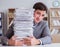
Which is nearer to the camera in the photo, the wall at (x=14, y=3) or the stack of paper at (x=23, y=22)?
the stack of paper at (x=23, y=22)

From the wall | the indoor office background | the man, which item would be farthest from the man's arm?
the wall

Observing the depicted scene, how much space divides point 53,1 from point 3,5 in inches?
73.2

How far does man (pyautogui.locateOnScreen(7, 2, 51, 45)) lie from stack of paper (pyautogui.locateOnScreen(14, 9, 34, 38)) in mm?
57

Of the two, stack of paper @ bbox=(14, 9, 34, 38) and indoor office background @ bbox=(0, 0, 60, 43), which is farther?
indoor office background @ bbox=(0, 0, 60, 43)

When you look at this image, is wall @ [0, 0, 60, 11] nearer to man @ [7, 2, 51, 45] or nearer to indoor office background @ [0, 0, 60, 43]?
indoor office background @ [0, 0, 60, 43]

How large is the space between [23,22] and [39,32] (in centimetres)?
44

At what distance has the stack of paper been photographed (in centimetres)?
158

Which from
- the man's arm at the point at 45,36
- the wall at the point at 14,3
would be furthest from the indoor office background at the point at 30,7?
the man's arm at the point at 45,36

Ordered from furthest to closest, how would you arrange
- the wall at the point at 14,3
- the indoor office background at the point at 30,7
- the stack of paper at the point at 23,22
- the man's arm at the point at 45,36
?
the wall at the point at 14,3, the indoor office background at the point at 30,7, the man's arm at the point at 45,36, the stack of paper at the point at 23,22

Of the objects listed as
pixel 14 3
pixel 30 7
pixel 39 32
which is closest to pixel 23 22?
pixel 39 32

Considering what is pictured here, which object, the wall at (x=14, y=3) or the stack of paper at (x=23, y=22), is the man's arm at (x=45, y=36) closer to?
the stack of paper at (x=23, y=22)

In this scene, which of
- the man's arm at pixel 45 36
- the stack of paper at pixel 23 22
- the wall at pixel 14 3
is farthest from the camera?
the wall at pixel 14 3

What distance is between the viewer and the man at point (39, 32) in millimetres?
1593

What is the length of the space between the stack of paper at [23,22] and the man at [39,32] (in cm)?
6
